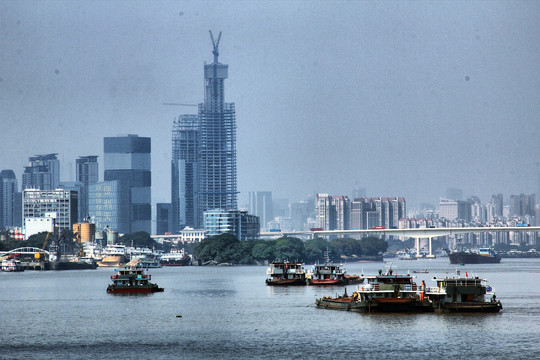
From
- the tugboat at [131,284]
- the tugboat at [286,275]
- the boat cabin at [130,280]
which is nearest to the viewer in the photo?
the tugboat at [131,284]

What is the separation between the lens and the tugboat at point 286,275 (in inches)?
5502

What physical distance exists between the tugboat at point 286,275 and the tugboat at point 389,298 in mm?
50933

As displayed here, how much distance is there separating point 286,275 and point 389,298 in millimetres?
57977

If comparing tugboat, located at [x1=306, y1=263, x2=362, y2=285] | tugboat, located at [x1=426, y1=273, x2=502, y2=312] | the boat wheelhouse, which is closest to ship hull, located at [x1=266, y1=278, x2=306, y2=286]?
tugboat, located at [x1=306, y1=263, x2=362, y2=285]

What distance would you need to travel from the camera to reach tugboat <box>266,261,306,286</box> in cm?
13975

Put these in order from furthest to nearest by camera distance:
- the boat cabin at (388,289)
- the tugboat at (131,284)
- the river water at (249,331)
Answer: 1. the tugboat at (131,284)
2. the boat cabin at (388,289)
3. the river water at (249,331)

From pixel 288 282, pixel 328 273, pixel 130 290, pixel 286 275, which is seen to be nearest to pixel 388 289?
pixel 130 290

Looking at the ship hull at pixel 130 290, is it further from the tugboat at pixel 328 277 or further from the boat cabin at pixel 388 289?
the boat cabin at pixel 388 289

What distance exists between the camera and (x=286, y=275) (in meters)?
142

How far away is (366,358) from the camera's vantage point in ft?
202

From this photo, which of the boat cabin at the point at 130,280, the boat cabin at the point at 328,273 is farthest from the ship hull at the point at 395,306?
the boat cabin at the point at 328,273

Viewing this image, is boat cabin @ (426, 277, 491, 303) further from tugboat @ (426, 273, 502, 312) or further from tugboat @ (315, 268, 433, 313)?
tugboat @ (315, 268, 433, 313)

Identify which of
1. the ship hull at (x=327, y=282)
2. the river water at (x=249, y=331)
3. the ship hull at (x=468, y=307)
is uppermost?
the ship hull at (x=327, y=282)

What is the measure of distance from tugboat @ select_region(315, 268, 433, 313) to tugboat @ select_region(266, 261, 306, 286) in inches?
2005
